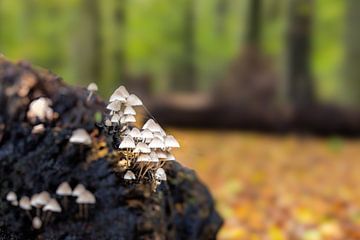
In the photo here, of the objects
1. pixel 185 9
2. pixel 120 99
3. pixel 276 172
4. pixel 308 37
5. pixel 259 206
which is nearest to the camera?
pixel 120 99

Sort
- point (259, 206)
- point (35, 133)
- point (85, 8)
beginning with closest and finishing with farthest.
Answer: point (35, 133)
point (259, 206)
point (85, 8)

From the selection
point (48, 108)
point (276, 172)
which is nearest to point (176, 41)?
point (276, 172)

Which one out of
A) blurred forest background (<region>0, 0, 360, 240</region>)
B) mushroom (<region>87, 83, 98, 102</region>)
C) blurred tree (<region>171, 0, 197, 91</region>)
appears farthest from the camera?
blurred tree (<region>171, 0, 197, 91</region>)

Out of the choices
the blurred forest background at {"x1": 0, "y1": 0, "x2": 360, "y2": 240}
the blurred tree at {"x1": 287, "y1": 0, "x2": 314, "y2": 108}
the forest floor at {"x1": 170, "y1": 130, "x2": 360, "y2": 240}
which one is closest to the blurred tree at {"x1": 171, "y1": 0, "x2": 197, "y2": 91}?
the blurred forest background at {"x1": 0, "y1": 0, "x2": 360, "y2": 240}

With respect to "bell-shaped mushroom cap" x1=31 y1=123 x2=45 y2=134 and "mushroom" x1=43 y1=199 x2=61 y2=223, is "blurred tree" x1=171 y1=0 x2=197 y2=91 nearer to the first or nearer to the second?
"bell-shaped mushroom cap" x1=31 y1=123 x2=45 y2=134

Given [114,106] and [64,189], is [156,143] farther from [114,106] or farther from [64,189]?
[64,189]

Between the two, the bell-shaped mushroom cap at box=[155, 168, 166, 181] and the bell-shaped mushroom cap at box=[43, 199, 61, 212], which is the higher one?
the bell-shaped mushroom cap at box=[155, 168, 166, 181]

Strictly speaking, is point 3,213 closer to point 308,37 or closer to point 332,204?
point 332,204
